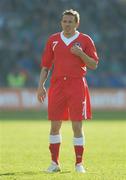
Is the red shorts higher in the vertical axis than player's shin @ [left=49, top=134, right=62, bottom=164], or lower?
higher

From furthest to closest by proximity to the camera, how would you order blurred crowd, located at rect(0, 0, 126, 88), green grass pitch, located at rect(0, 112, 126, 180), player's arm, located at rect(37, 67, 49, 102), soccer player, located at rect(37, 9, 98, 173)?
→ blurred crowd, located at rect(0, 0, 126, 88) → player's arm, located at rect(37, 67, 49, 102) → soccer player, located at rect(37, 9, 98, 173) → green grass pitch, located at rect(0, 112, 126, 180)

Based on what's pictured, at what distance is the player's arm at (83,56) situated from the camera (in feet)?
28.5

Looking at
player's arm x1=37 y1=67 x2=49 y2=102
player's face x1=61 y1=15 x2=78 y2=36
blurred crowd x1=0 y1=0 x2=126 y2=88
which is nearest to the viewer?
player's face x1=61 y1=15 x2=78 y2=36

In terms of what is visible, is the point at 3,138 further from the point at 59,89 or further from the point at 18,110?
the point at 18,110

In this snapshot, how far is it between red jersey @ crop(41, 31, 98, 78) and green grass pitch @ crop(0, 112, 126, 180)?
1.23 metres

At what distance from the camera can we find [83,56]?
8711 millimetres

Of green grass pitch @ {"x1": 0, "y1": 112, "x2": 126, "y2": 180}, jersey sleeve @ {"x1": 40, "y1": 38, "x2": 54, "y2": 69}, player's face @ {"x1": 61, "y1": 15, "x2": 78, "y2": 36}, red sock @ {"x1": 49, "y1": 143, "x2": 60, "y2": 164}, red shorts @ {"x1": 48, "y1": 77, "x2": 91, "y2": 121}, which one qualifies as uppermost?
player's face @ {"x1": 61, "y1": 15, "x2": 78, "y2": 36}

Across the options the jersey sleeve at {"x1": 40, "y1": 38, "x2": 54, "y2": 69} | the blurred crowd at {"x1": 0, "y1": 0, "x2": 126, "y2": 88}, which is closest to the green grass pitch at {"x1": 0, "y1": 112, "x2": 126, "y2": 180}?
the jersey sleeve at {"x1": 40, "y1": 38, "x2": 54, "y2": 69}

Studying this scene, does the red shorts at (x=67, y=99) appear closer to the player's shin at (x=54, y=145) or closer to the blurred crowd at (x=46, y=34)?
the player's shin at (x=54, y=145)

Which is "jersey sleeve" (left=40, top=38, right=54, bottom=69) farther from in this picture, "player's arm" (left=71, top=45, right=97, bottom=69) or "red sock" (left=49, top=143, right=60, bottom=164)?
"red sock" (left=49, top=143, right=60, bottom=164)

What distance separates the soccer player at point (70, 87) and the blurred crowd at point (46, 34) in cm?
2198

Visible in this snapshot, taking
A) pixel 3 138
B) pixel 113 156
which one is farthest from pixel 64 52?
pixel 3 138

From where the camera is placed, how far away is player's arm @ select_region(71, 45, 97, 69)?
8672 mm

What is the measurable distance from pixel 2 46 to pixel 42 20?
9.16 feet
